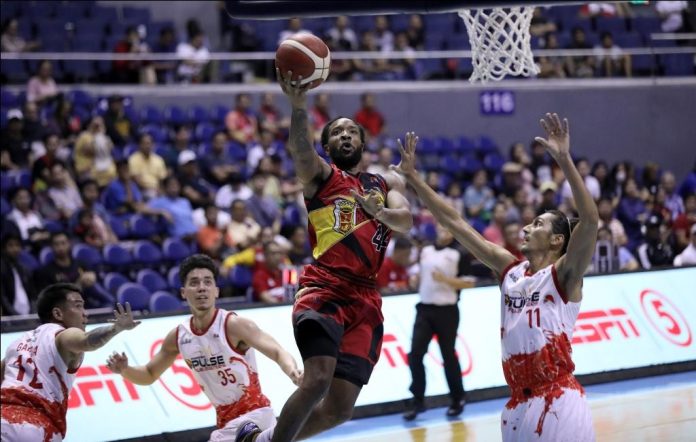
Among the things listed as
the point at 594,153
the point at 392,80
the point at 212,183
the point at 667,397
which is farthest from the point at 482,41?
the point at 594,153

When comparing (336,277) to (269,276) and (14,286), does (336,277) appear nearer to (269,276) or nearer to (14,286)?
(269,276)

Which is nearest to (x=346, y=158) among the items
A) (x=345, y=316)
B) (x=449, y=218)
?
(x=449, y=218)

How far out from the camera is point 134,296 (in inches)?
469

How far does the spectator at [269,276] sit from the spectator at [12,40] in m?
6.19

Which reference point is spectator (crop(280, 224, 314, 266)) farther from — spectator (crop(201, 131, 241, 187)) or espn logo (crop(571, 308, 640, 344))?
espn logo (crop(571, 308, 640, 344))

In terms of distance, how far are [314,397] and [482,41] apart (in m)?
3.86

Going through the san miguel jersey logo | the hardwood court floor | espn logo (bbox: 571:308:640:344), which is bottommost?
the hardwood court floor

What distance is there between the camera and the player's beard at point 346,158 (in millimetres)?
6298

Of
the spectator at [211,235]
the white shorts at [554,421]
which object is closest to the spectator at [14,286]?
the spectator at [211,235]

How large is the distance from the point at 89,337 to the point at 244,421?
1064 mm

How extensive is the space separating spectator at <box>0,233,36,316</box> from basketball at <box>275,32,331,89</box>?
6284mm

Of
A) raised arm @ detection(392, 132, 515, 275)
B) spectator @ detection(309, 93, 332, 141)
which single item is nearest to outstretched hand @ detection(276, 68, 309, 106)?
raised arm @ detection(392, 132, 515, 275)

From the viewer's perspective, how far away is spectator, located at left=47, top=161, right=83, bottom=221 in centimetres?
1328

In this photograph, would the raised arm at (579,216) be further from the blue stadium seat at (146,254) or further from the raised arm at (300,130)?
the blue stadium seat at (146,254)
